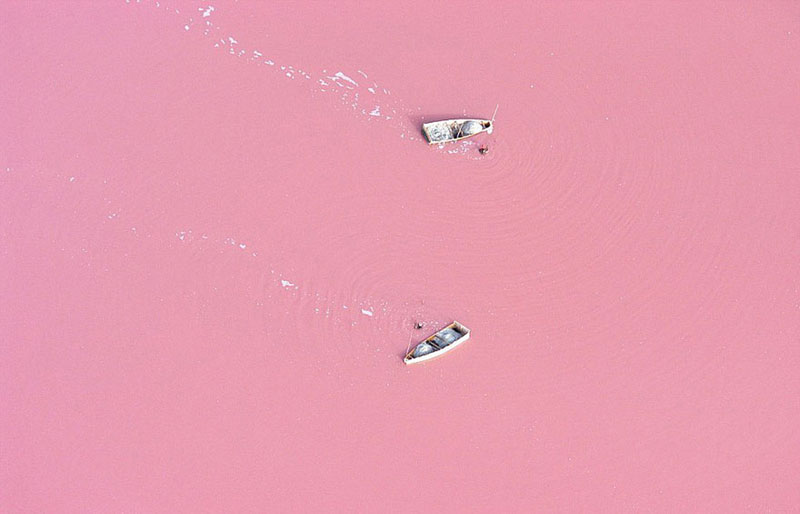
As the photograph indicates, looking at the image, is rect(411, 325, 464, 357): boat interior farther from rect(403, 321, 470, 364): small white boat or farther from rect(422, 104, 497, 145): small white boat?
rect(422, 104, 497, 145): small white boat

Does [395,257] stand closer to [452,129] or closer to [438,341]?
[438,341]

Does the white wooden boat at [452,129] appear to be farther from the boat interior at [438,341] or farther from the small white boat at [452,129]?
the boat interior at [438,341]

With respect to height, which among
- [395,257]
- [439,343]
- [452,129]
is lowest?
[439,343]

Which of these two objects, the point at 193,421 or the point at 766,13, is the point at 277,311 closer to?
the point at 193,421

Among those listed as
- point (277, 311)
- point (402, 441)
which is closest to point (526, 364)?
point (402, 441)

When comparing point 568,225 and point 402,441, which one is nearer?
point 402,441

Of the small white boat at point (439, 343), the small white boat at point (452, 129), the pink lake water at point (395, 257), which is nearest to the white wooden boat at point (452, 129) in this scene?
the small white boat at point (452, 129)

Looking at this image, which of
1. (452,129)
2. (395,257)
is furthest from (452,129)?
(395,257)
